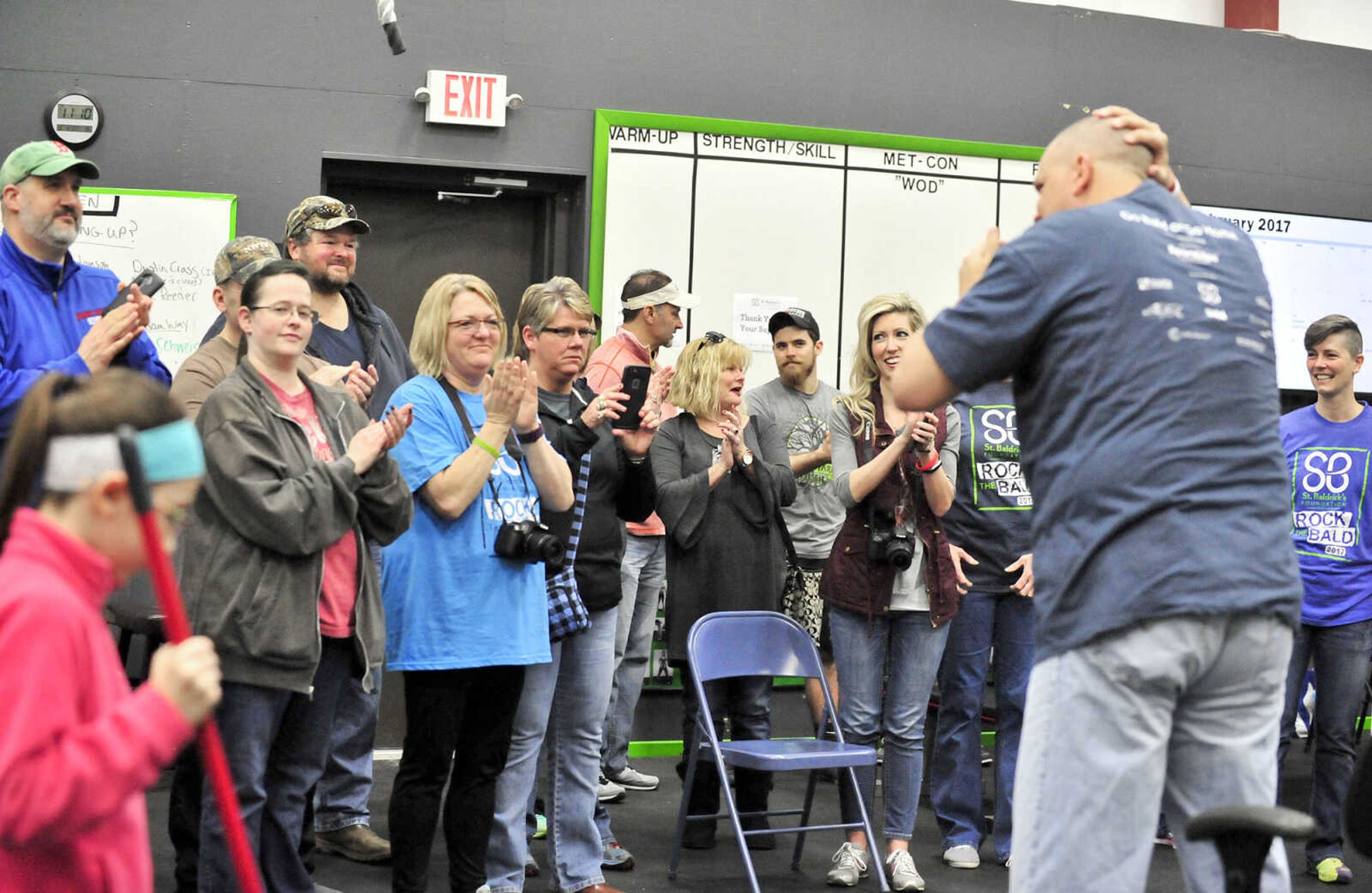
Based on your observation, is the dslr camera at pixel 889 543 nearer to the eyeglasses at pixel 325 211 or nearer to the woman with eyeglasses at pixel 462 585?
the woman with eyeglasses at pixel 462 585

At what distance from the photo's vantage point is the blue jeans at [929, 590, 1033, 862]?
174 inches

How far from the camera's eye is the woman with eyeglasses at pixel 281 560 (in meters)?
3.02

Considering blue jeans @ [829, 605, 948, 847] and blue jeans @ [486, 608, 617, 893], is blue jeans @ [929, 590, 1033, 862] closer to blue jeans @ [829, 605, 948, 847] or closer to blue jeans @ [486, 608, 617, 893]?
blue jeans @ [829, 605, 948, 847]

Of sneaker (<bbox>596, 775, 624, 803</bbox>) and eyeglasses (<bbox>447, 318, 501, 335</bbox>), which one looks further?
sneaker (<bbox>596, 775, 624, 803</bbox>)

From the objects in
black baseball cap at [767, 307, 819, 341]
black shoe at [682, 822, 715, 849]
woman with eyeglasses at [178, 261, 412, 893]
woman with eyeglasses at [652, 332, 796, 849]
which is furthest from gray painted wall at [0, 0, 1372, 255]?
black shoe at [682, 822, 715, 849]

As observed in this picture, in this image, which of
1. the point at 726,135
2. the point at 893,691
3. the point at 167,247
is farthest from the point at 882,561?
the point at 167,247

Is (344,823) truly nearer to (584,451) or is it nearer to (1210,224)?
(584,451)

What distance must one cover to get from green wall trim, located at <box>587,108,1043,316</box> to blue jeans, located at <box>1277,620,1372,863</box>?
2855 millimetres

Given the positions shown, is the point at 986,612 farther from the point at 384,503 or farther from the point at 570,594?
the point at 384,503

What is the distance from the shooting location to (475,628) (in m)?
3.38

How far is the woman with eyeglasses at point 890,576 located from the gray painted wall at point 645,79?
7.51ft

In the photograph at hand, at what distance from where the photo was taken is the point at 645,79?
243 inches

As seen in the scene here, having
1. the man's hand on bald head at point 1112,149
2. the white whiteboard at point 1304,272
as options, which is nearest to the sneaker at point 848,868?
the man's hand on bald head at point 1112,149

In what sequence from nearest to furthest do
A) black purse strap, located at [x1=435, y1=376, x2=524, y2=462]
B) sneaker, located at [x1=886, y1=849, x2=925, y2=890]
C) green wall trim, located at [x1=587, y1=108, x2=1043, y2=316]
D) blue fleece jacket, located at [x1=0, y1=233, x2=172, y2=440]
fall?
blue fleece jacket, located at [x1=0, y1=233, x2=172, y2=440] → black purse strap, located at [x1=435, y1=376, x2=524, y2=462] → sneaker, located at [x1=886, y1=849, x2=925, y2=890] → green wall trim, located at [x1=587, y1=108, x2=1043, y2=316]
